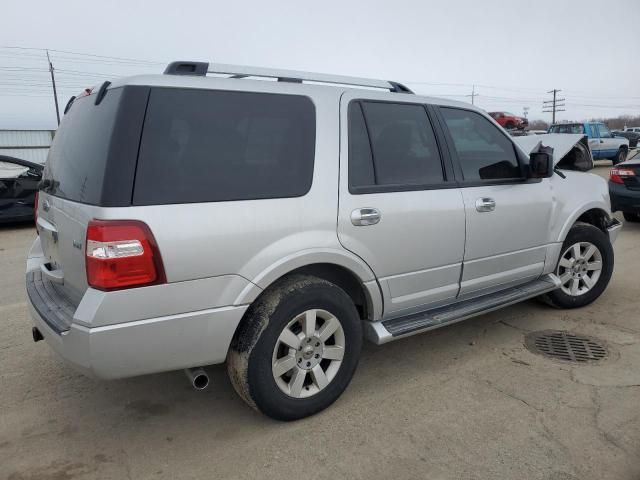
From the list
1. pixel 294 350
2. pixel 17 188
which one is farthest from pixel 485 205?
pixel 17 188

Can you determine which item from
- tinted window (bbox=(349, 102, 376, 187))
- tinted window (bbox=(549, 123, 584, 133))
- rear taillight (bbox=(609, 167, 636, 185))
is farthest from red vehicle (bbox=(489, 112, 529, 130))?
tinted window (bbox=(349, 102, 376, 187))

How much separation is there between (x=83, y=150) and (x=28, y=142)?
Result: 23.7 m

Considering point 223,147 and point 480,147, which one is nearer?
point 223,147

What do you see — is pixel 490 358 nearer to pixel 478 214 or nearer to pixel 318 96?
pixel 478 214

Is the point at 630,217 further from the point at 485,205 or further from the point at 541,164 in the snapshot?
the point at 485,205

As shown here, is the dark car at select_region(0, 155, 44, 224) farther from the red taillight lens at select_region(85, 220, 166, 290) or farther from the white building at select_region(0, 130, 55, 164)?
the white building at select_region(0, 130, 55, 164)

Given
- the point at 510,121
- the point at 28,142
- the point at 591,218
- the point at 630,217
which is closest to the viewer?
the point at 591,218

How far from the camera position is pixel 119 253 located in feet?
7.39

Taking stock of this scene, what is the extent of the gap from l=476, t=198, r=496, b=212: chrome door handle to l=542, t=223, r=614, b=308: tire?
123 centimetres

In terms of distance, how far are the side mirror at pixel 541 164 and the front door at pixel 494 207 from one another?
0.37 ft

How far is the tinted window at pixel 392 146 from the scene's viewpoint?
3.07 meters

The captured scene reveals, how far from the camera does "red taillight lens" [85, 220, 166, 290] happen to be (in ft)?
7.39

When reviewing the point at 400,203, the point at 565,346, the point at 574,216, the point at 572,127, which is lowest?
the point at 565,346

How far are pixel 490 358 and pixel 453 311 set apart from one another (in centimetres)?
53
